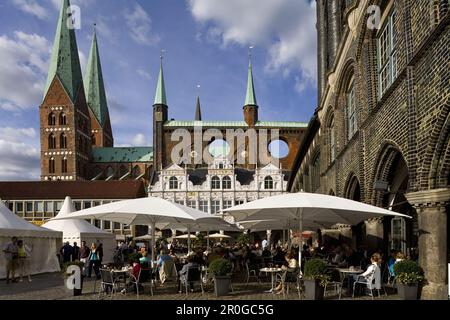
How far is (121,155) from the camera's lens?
308ft

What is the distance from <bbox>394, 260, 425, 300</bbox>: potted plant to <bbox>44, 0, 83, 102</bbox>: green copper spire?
78.6 m

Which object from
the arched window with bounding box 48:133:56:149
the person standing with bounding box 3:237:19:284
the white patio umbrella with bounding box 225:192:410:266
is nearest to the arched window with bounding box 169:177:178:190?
the arched window with bounding box 48:133:56:149

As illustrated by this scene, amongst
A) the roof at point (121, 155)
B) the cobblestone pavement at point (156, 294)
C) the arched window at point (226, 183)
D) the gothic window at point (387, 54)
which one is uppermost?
the roof at point (121, 155)

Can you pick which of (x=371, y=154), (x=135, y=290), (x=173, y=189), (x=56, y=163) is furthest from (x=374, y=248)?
(x=56, y=163)

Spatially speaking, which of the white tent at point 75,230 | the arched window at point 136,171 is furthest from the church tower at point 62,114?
the white tent at point 75,230

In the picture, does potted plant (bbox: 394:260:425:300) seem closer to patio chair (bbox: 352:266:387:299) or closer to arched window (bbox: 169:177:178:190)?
patio chair (bbox: 352:266:387:299)

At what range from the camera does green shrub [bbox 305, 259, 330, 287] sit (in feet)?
33.1

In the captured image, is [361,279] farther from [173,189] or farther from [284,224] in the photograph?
[173,189]

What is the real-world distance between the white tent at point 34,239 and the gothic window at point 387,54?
1401 centimetres

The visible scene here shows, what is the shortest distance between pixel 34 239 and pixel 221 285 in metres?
11.0

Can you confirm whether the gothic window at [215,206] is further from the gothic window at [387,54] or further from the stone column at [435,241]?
the stone column at [435,241]

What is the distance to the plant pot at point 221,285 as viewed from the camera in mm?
11227

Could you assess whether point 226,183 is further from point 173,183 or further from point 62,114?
point 62,114

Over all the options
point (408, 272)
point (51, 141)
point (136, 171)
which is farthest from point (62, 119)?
point (408, 272)
